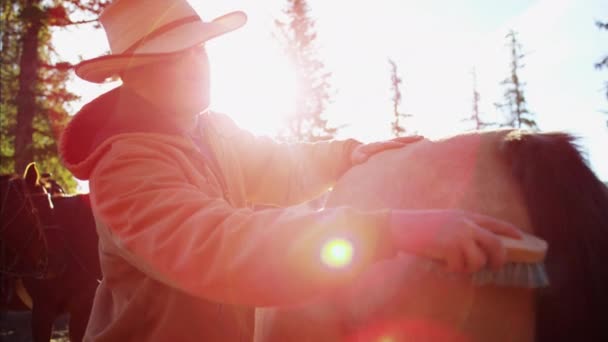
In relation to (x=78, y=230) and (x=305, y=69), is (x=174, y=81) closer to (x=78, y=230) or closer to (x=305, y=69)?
(x=78, y=230)

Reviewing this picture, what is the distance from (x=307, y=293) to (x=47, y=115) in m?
14.3

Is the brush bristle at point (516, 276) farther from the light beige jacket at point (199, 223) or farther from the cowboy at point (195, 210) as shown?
the light beige jacket at point (199, 223)

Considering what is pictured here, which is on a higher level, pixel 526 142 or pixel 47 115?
pixel 47 115

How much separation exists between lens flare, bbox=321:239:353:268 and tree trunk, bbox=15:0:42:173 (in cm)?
1199

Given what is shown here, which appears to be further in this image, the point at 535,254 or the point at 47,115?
the point at 47,115

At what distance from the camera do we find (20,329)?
8227 millimetres

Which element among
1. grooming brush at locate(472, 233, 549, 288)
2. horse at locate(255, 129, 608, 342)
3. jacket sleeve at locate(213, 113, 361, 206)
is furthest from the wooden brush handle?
jacket sleeve at locate(213, 113, 361, 206)

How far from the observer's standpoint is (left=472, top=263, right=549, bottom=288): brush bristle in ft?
2.91

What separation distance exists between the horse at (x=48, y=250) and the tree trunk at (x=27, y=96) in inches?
272

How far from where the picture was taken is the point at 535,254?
865 millimetres

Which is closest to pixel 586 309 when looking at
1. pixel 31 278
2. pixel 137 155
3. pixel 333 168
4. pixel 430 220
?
pixel 430 220

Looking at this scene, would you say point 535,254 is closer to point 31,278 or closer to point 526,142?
point 526,142

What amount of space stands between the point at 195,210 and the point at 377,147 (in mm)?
549

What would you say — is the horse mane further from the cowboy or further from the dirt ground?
the dirt ground
